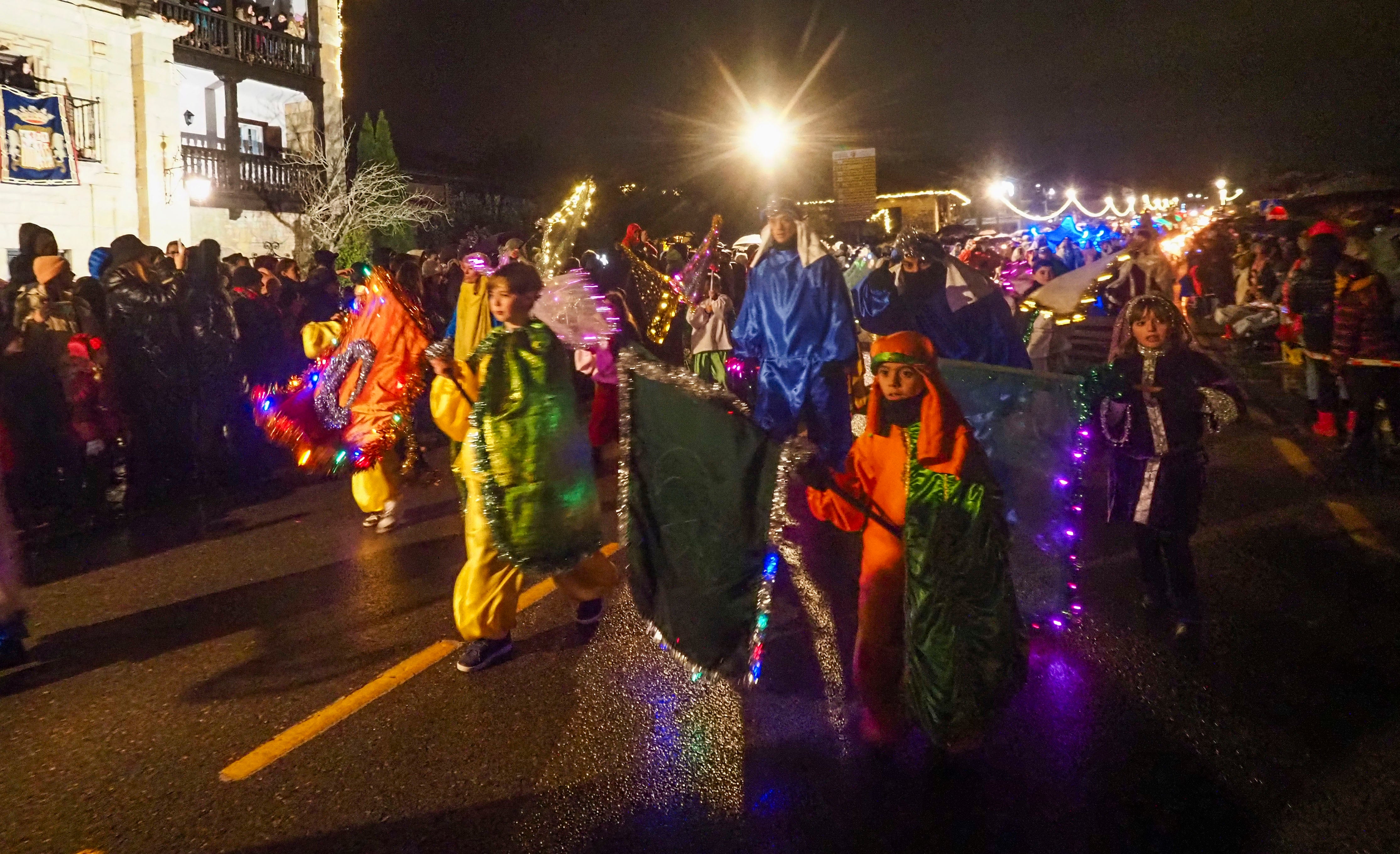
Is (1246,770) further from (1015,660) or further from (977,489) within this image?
(977,489)

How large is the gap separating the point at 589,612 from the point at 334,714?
1262 millimetres

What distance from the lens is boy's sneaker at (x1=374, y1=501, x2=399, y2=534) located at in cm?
665

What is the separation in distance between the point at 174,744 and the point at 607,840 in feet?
6.28

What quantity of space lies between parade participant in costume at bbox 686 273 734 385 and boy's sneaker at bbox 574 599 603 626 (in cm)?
413

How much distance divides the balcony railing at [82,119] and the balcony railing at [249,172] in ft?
11.5

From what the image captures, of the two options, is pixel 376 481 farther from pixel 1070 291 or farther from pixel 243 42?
pixel 243 42

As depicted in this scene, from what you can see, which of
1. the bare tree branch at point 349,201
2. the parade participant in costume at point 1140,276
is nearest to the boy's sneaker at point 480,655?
the parade participant in costume at point 1140,276

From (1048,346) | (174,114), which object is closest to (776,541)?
(1048,346)

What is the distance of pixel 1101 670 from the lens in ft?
14.2

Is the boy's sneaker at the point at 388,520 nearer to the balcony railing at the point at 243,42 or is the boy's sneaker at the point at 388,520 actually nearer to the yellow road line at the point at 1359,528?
the yellow road line at the point at 1359,528

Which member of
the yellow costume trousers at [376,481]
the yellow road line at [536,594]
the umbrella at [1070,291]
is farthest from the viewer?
the umbrella at [1070,291]

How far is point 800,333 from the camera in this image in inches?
240

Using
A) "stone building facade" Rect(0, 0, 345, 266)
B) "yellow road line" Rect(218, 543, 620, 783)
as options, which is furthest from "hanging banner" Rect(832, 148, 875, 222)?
"yellow road line" Rect(218, 543, 620, 783)

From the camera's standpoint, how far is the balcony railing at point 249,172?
79.0ft
